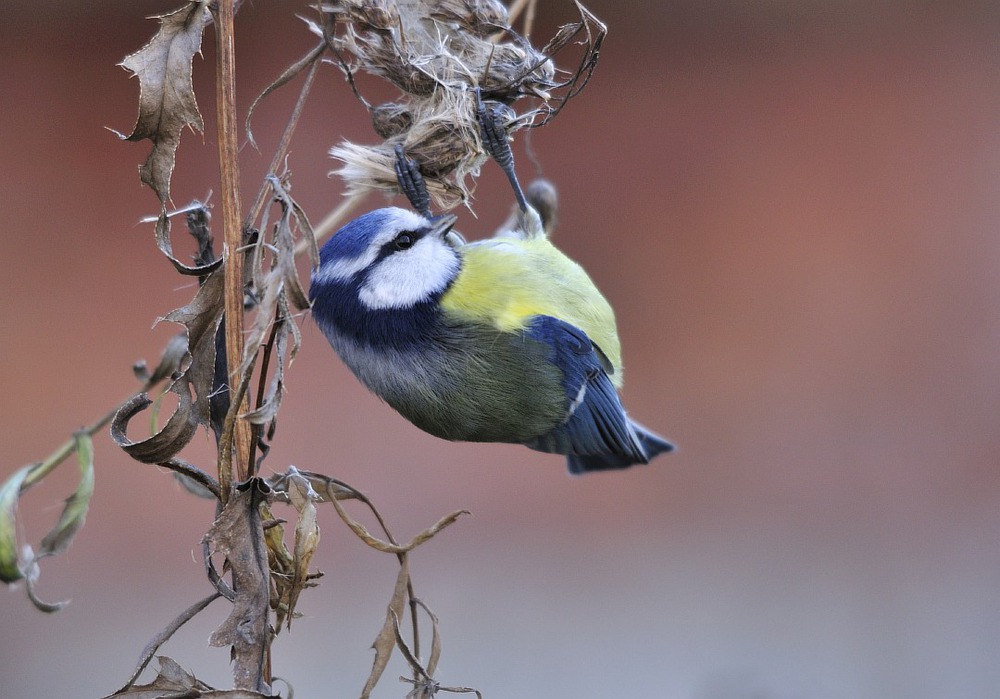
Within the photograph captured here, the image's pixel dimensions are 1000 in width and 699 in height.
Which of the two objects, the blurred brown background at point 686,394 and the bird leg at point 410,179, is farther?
the blurred brown background at point 686,394

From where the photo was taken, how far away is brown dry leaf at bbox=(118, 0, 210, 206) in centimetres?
82

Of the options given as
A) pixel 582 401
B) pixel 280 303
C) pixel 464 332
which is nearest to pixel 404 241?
pixel 464 332

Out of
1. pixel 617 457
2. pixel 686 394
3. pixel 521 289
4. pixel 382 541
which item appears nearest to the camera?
pixel 382 541

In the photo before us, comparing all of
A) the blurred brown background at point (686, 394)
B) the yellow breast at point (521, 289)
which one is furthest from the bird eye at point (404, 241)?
the blurred brown background at point (686, 394)

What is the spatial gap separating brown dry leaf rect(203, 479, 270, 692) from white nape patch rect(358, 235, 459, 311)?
0.46 metres

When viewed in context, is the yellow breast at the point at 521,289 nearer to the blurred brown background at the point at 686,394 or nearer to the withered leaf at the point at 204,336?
the withered leaf at the point at 204,336

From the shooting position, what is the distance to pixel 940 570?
9.21 feet

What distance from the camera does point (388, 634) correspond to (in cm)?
88

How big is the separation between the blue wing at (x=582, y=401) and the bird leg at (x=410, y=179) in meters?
0.27

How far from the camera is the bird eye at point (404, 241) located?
3.89ft

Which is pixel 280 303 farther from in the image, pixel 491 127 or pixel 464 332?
pixel 464 332

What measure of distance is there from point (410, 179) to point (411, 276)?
0.59ft

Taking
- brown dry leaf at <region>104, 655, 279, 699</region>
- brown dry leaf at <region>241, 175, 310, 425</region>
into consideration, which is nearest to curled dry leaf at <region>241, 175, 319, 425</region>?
brown dry leaf at <region>241, 175, 310, 425</region>

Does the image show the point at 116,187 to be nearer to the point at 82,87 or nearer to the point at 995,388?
the point at 82,87
